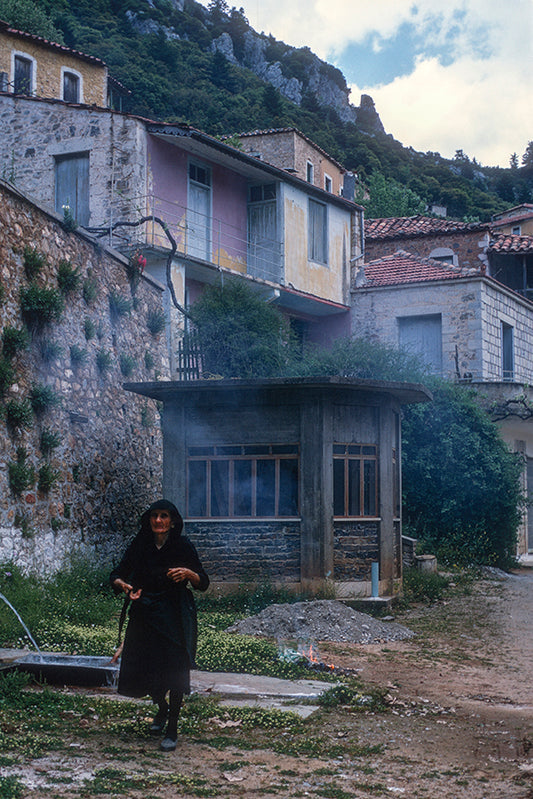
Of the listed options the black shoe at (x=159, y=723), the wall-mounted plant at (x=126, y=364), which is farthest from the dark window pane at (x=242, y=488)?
the black shoe at (x=159, y=723)

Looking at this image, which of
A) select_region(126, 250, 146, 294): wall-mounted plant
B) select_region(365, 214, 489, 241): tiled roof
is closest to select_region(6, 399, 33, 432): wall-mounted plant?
select_region(126, 250, 146, 294): wall-mounted plant

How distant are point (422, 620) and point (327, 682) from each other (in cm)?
498

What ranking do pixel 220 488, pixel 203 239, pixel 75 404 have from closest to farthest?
pixel 220 488 < pixel 75 404 < pixel 203 239

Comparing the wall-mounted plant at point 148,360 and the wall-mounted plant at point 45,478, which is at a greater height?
the wall-mounted plant at point 148,360

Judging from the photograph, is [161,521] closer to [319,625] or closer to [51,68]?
[319,625]

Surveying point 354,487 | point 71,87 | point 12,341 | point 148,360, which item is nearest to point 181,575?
point 12,341

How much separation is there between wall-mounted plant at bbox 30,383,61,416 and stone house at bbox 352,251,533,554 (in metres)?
13.5

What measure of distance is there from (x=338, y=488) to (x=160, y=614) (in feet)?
26.4

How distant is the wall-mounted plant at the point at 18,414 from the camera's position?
12.9m

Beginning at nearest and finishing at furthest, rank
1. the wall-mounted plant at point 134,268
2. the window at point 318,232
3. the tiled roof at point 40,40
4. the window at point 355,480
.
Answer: the window at point 355,480 < the wall-mounted plant at point 134,268 < the window at point 318,232 < the tiled roof at point 40,40

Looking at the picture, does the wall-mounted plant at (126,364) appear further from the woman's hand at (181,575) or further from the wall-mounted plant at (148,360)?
the woman's hand at (181,575)

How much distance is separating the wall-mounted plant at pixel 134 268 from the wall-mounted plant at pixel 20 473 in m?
5.78

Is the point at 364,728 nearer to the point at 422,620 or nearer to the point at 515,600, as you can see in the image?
→ the point at 422,620

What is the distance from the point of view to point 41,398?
45.0 feet
